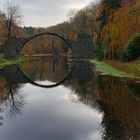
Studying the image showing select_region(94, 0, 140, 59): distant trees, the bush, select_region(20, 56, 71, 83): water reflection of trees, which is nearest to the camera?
select_region(20, 56, 71, 83): water reflection of trees

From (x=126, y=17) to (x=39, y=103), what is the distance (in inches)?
987

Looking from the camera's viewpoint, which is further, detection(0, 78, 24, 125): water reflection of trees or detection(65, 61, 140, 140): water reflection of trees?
detection(0, 78, 24, 125): water reflection of trees

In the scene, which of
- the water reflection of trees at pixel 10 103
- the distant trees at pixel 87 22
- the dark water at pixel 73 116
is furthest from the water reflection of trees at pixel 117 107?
the distant trees at pixel 87 22

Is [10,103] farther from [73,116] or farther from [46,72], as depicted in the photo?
[46,72]

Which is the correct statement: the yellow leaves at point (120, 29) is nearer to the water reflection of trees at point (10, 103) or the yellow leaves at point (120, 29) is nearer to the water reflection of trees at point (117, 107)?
the water reflection of trees at point (117, 107)

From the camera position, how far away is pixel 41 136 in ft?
37.5

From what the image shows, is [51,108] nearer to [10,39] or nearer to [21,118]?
[21,118]

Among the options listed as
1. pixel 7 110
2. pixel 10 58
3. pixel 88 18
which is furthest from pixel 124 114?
pixel 88 18

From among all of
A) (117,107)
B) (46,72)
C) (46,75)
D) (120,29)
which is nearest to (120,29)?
(120,29)

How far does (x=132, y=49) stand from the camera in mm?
39281

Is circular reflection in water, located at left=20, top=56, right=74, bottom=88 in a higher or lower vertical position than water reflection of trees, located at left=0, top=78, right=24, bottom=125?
lower

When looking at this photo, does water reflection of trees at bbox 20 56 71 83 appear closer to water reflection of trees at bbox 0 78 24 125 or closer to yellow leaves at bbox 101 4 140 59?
yellow leaves at bbox 101 4 140 59

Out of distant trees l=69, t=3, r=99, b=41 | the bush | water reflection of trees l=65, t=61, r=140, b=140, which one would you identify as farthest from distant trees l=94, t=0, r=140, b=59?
distant trees l=69, t=3, r=99, b=41

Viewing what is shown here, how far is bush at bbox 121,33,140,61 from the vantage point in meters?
38.2
